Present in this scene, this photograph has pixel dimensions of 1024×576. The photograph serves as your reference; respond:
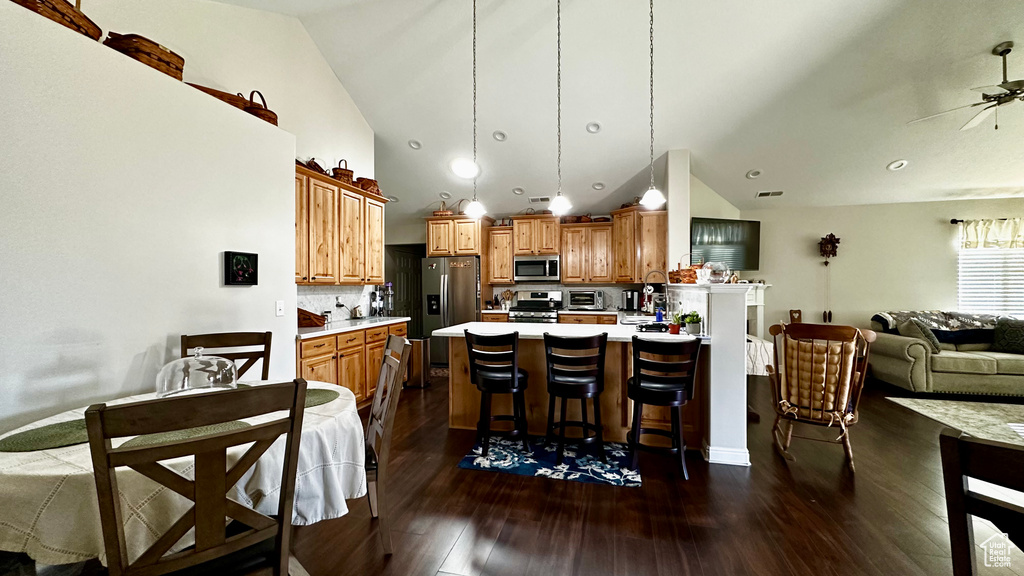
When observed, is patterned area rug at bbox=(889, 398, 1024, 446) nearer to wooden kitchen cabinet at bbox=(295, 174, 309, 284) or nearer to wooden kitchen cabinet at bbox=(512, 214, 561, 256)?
wooden kitchen cabinet at bbox=(512, 214, 561, 256)

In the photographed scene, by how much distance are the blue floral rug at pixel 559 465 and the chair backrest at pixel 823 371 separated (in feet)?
4.56

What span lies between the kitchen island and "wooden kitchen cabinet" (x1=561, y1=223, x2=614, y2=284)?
2590mm

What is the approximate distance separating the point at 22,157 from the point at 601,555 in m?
3.18

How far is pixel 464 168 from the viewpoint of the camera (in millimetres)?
5578

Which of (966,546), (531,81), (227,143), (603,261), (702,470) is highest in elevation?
(531,81)

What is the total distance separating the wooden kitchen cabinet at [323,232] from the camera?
3793 millimetres

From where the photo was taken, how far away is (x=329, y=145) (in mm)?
4332

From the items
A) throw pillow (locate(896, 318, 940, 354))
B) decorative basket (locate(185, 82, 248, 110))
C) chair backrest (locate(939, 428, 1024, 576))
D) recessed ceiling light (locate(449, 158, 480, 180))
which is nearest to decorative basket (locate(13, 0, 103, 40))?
decorative basket (locate(185, 82, 248, 110))

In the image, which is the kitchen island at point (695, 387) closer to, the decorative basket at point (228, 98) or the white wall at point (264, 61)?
the decorative basket at point (228, 98)

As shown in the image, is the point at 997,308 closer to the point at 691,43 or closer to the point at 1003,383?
the point at 1003,383

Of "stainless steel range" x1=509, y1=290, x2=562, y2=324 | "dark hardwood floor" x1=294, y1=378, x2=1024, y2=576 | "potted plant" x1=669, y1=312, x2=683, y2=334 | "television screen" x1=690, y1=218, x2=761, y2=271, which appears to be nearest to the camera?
"dark hardwood floor" x1=294, y1=378, x2=1024, y2=576

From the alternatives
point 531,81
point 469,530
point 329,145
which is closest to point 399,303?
point 329,145

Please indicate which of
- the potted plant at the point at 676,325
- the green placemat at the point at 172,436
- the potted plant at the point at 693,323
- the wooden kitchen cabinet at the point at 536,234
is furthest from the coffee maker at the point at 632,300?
the green placemat at the point at 172,436

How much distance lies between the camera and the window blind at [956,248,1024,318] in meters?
5.25
